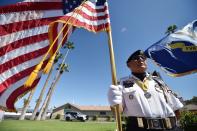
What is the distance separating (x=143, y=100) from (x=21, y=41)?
277 centimetres

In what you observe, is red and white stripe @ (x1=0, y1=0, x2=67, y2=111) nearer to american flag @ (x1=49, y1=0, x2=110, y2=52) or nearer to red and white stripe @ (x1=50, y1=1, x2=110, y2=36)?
american flag @ (x1=49, y1=0, x2=110, y2=52)

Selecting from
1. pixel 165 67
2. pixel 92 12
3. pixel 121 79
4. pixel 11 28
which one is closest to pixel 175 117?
pixel 121 79

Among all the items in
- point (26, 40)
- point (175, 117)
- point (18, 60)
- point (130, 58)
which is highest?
point (26, 40)

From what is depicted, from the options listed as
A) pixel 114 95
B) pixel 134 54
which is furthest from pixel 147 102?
pixel 134 54

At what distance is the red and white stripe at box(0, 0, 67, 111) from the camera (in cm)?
519

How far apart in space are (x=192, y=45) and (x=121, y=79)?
14.9 feet

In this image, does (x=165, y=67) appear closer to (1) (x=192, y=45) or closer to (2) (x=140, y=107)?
(1) (x=192, y=45)

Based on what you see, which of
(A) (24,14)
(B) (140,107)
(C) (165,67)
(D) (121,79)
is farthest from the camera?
(C) (165,67)

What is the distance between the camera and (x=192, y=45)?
7977 mm

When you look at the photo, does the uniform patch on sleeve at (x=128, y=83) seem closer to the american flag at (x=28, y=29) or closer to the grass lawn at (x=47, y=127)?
the american flag at (x=28, y=29)

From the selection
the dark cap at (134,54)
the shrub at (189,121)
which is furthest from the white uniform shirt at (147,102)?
the shrub at (189,121)

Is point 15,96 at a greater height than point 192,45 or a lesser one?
lesser

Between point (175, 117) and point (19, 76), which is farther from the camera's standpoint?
point (19, 76)

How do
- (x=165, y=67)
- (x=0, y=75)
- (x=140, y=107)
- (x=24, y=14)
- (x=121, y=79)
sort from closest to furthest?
(x=140, y=107) < (x=121, y=79) < (x=0, y=75) < (x=24, y=14) < (x=165, y=67)
